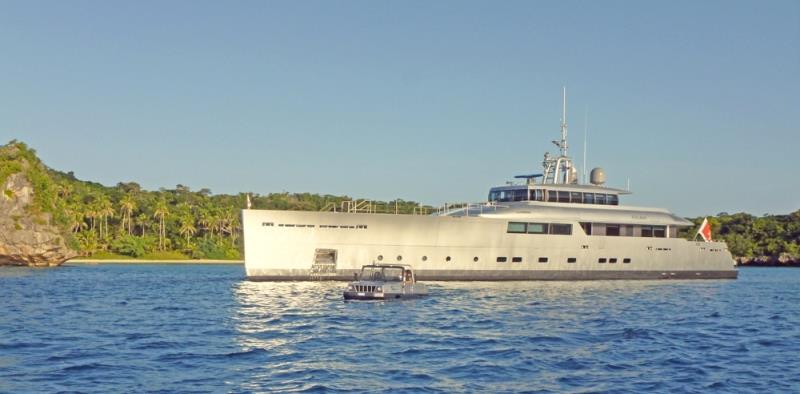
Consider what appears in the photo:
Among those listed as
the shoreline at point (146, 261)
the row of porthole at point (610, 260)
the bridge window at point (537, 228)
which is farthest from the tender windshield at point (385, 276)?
the shoreline at point (146, 261)

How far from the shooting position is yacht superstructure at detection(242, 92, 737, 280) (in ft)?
180

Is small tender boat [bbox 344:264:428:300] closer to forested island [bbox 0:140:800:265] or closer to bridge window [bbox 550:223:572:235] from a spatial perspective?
bridge window [bbox 550:223:572:235]

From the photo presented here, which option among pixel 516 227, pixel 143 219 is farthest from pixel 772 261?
pixel 143 219

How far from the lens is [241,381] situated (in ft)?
67.7

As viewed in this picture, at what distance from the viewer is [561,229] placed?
63.9 m

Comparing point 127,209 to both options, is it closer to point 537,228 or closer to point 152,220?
point 152,220

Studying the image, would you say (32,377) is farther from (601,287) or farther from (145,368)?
(601,287)

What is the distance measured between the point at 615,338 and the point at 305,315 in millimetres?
13892

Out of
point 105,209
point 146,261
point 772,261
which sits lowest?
point 146,261

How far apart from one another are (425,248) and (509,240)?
769cm

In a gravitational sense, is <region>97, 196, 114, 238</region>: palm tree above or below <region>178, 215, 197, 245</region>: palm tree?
above

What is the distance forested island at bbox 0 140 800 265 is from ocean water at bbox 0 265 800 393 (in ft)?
168

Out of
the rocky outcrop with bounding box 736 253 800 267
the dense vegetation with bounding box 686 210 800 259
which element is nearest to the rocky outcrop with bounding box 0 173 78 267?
the dense vegetation with bounding box 686 210 800 259

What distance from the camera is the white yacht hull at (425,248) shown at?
54781 millimetres
